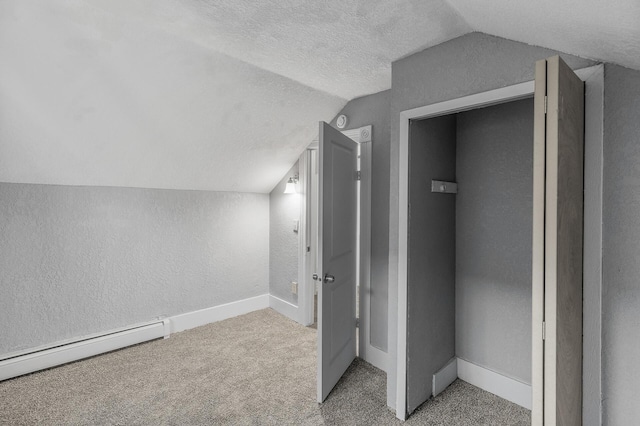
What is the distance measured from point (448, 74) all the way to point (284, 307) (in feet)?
9.51

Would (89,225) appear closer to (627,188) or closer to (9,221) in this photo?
(9,221)

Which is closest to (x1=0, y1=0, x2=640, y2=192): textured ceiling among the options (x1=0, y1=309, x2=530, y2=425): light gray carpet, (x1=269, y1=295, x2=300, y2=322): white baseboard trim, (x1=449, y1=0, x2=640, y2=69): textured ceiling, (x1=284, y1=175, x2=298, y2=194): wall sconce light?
(x1=449, y1=0, x2=640, y2=69): textured ceiling

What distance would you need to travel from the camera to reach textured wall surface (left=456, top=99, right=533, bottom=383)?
214 centimetres

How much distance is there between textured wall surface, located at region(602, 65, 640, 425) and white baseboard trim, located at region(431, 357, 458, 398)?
99cm

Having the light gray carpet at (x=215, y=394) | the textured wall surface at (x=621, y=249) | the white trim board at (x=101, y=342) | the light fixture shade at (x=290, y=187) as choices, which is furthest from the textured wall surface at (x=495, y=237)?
the white trim board at (x=101, y=342)

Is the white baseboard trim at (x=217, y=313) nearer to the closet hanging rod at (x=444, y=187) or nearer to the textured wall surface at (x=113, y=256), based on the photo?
the textured wall surface at (x=113, y=256)

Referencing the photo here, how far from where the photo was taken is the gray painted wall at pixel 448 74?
1589 mm

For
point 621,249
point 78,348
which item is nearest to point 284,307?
point 78,348

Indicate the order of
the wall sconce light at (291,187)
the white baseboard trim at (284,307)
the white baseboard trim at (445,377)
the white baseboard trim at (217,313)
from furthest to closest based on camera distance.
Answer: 1. the white baseboard trim at (284,307)
2. the wall sconce light at (291,187)
3. the white baseboard trim at (217,313)
4. the white baseboard trim at (445,377)

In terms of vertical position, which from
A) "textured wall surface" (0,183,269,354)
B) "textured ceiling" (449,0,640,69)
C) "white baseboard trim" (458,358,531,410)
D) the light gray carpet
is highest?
"textured ceiling" (449,0,640,69)

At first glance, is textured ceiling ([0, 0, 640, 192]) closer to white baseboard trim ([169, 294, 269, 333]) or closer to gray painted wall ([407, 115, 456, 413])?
gray painted wall ([407, 115, 456, 413])

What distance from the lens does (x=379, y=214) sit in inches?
104

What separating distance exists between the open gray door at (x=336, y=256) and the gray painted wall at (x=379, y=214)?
0.17 metres

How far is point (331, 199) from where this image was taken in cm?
229
